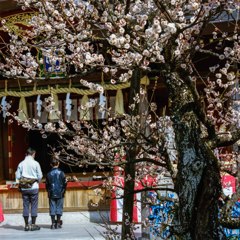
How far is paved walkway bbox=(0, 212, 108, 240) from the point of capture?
10.6 metres

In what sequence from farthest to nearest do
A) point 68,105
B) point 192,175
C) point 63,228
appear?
point 68,105
point 63,228
point 192,175

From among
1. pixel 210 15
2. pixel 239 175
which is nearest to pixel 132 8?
pixel 210 15

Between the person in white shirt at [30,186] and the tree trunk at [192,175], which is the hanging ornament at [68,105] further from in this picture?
the tree trunk at [192,175]

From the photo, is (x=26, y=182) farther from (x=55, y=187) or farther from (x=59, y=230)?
(x=59, y=230)

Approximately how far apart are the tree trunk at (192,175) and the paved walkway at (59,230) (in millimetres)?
5181

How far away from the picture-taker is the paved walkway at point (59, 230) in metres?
10.6

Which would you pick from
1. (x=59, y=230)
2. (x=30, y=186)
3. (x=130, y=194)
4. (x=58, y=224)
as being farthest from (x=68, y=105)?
(x=130, y=194)

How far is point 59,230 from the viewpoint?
37.7ft

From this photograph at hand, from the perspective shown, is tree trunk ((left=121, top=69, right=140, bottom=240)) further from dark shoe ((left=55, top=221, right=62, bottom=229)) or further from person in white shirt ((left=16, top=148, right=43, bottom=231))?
dark shoe ((left=55, top=221, right=62, bottom=229))

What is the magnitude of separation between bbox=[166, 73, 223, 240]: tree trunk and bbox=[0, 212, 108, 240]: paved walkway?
5181 millimetres

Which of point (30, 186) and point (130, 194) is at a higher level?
point (130, 194)

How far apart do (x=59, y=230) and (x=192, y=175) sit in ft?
24.2

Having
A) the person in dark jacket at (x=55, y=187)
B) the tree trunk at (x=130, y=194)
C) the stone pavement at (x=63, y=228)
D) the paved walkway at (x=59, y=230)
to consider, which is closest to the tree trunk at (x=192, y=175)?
the tree trunk at (x=130, y=194)

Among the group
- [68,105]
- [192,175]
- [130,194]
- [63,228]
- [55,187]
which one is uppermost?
[68,105]
